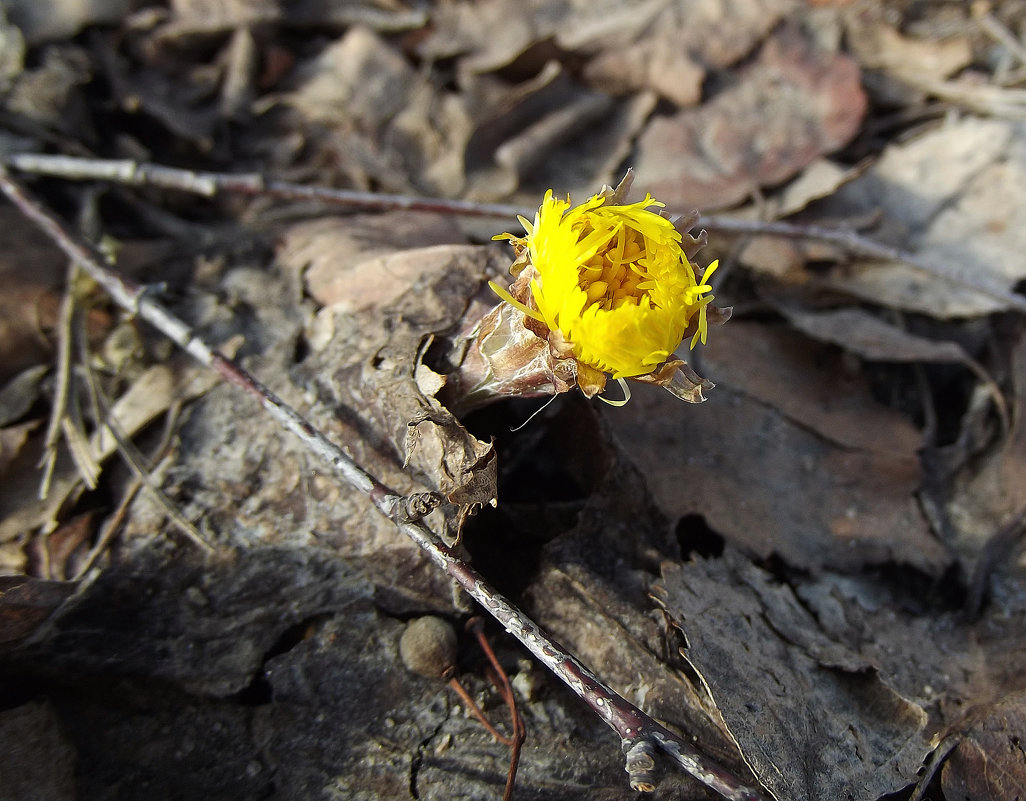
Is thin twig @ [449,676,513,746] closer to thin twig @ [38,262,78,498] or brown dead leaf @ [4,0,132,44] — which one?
thin twig @ [38,262,78,498]

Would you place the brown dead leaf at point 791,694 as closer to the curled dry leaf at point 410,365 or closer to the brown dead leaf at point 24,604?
the curled dry leaf at point 410,365

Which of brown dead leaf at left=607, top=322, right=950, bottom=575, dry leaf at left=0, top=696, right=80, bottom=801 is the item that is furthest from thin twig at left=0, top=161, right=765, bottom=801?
dry leaf at left=0, top=696, right=80, bottom=801

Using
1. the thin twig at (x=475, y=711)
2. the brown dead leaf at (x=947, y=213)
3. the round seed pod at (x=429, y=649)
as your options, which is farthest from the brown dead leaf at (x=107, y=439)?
the brown dead leaf at (x=947, y=213)

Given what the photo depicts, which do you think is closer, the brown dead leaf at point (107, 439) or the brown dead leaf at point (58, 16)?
the brown dead leaf at point (107, 439)

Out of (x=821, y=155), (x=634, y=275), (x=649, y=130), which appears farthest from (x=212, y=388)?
(x=821, y=155)

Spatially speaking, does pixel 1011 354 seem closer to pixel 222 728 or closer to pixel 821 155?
pixel 821 155

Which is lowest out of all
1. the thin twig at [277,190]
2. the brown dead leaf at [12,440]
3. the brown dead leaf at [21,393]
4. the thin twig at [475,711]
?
the thin twig at [475,711]

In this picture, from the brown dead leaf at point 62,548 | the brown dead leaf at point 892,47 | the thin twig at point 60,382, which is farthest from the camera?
the brown dead leaf at point 892,47

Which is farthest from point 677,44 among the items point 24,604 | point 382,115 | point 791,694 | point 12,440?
point 24,604
